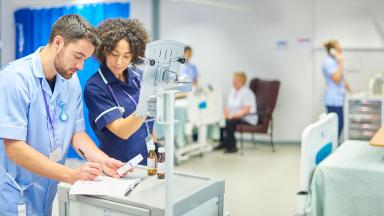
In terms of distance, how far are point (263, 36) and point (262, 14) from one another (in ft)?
1.12

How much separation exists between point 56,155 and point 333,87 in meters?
4.74

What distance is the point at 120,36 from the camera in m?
2.00

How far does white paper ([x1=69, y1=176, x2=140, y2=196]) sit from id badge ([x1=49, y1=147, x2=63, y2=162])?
0.55 feet

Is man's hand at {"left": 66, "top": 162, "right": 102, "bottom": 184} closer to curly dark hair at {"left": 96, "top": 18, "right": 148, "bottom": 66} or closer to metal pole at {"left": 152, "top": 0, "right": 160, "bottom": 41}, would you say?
curly dark hair at {"left": 96, "top": 18, "right": 148, "bottom": 66}

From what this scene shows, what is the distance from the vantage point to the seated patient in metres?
6.19

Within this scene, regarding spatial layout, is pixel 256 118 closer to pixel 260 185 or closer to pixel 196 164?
pixel 196 164

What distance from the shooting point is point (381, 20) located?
20.4 feet

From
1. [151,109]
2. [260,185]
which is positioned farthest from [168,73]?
[260,185]

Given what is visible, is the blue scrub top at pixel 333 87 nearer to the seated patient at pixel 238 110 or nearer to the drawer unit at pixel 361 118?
the drawer unit at pixel 361 118

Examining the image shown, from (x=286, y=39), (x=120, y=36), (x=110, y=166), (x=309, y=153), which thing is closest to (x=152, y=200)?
(x=110, y=166)

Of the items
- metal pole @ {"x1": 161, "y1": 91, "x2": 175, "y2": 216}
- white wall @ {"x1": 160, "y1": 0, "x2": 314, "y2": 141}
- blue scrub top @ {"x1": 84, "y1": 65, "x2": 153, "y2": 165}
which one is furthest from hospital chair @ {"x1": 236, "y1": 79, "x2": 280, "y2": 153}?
metal pole @ {"x1": 161, "y1": 91, "x2": 175, "y2": 216}

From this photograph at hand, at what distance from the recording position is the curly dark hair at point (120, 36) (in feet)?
6.55

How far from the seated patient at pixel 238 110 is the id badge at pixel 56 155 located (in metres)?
4.52

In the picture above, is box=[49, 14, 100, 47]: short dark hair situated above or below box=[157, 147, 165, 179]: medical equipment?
above
